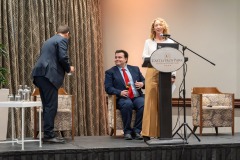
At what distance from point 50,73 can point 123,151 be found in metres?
1.25

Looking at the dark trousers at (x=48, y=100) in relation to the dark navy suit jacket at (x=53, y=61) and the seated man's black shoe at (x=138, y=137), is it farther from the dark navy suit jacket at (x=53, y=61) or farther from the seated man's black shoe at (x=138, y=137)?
the seated man's black shoe at (x=138, y=137)

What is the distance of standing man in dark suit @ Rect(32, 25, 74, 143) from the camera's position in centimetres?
578

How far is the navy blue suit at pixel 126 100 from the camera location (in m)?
6.50

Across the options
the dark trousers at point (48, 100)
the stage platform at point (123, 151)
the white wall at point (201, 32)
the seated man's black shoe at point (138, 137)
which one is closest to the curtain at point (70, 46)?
the white wall at point (201, 32)

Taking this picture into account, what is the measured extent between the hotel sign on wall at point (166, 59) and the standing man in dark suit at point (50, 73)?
3.54 ft

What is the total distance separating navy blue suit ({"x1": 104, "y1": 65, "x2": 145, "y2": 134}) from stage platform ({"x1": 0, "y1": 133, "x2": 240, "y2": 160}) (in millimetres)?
482

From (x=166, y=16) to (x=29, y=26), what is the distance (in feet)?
8.26

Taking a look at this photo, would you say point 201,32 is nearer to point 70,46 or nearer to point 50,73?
point 70,46

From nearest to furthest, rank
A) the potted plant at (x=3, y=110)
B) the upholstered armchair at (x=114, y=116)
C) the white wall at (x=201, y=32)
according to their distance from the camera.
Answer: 1. the potted plant at (x=3, y=110)
2. the upholstered armchair at (x=114, y=116)
3. the white wall at (x=201, y=32)

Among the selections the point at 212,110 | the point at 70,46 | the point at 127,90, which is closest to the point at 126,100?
the point at 127,90

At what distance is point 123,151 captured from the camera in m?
5.49

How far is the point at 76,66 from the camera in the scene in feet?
26.3

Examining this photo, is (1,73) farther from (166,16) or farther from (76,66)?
(166,16)

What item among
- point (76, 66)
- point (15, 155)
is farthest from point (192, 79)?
point (15, 155)
